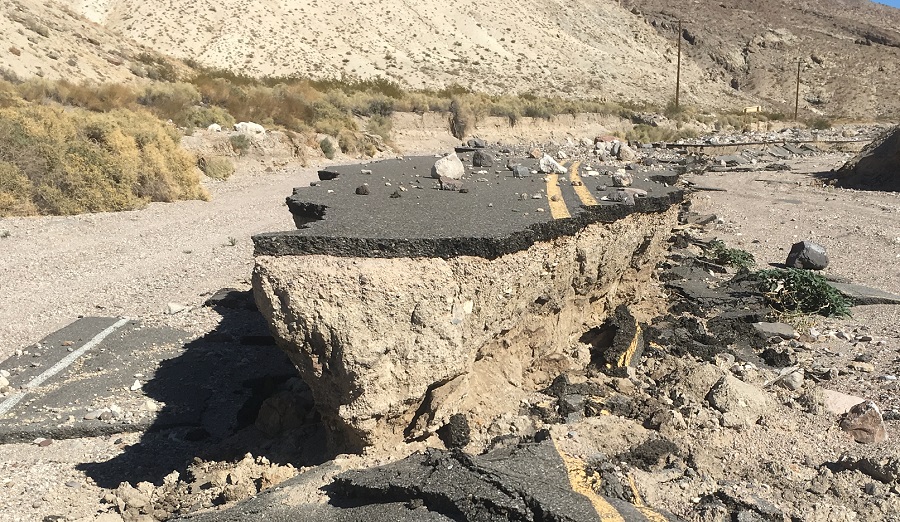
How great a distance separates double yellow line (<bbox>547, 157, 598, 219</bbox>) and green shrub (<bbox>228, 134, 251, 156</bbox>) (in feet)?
45.8

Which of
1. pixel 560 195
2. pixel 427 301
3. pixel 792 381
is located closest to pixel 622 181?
pixel 560 195

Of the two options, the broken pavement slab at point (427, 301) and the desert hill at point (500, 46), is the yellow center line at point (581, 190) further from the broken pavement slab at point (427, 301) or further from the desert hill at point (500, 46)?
the desert hill at point (500, 46)

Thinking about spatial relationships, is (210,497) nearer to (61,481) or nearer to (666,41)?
(61,481)

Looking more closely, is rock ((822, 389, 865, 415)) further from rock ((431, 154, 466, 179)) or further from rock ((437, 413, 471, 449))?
rock ((431, 154, 466, 179))

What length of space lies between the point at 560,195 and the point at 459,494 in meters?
3.62

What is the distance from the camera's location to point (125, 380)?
550cm

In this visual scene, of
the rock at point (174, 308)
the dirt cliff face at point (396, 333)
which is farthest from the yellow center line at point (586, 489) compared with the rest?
the rock at point (174, 308)

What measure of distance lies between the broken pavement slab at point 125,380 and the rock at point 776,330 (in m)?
4.46

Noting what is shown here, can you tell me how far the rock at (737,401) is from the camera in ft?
12.9

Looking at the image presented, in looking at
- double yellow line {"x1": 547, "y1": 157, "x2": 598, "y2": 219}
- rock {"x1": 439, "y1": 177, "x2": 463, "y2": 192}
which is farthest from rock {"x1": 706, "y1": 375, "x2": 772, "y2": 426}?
rock {"x1": 439, "y1": 177, "x2": 463, "y2": 192}

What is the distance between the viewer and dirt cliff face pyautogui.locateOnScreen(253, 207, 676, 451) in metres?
3.20

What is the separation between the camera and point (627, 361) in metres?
4.70

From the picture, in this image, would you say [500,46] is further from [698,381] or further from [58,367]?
[698,381]

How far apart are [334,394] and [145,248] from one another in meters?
8.12
